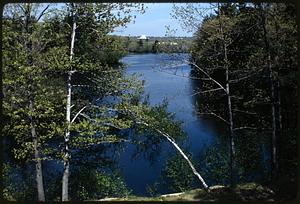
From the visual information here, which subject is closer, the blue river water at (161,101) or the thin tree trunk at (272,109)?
the thin tree trunk at (272,109)

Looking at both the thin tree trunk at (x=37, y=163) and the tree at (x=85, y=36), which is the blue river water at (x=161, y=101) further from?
the thin tree trunk at (x=37, y=163)

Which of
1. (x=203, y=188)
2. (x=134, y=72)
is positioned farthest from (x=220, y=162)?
(x=134, y=72)

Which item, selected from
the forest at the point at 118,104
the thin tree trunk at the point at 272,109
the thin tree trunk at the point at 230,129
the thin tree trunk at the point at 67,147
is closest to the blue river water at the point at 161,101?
the forest at the point at 118,104

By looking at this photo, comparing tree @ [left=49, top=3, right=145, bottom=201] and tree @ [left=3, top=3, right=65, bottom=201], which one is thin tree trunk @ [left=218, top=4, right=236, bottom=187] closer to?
tree @ [left=49, top=3, right=145, bottom=201]

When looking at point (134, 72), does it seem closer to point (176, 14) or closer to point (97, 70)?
point (97, 70)

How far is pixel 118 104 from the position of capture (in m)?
4.47

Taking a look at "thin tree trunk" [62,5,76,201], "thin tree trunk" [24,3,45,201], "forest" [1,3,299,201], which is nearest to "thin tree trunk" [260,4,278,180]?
"forest" [1,3,299,201]

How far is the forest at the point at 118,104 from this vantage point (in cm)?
402

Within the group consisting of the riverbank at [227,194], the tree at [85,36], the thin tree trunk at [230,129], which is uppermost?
the tree at [85,36]

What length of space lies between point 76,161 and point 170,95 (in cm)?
126

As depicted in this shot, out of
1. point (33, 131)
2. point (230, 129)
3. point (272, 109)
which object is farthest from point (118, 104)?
point (272, 109)

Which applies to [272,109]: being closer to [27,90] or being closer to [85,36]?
[85,36]

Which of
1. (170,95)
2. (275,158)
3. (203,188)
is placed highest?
(170,95)

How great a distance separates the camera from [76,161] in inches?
179
